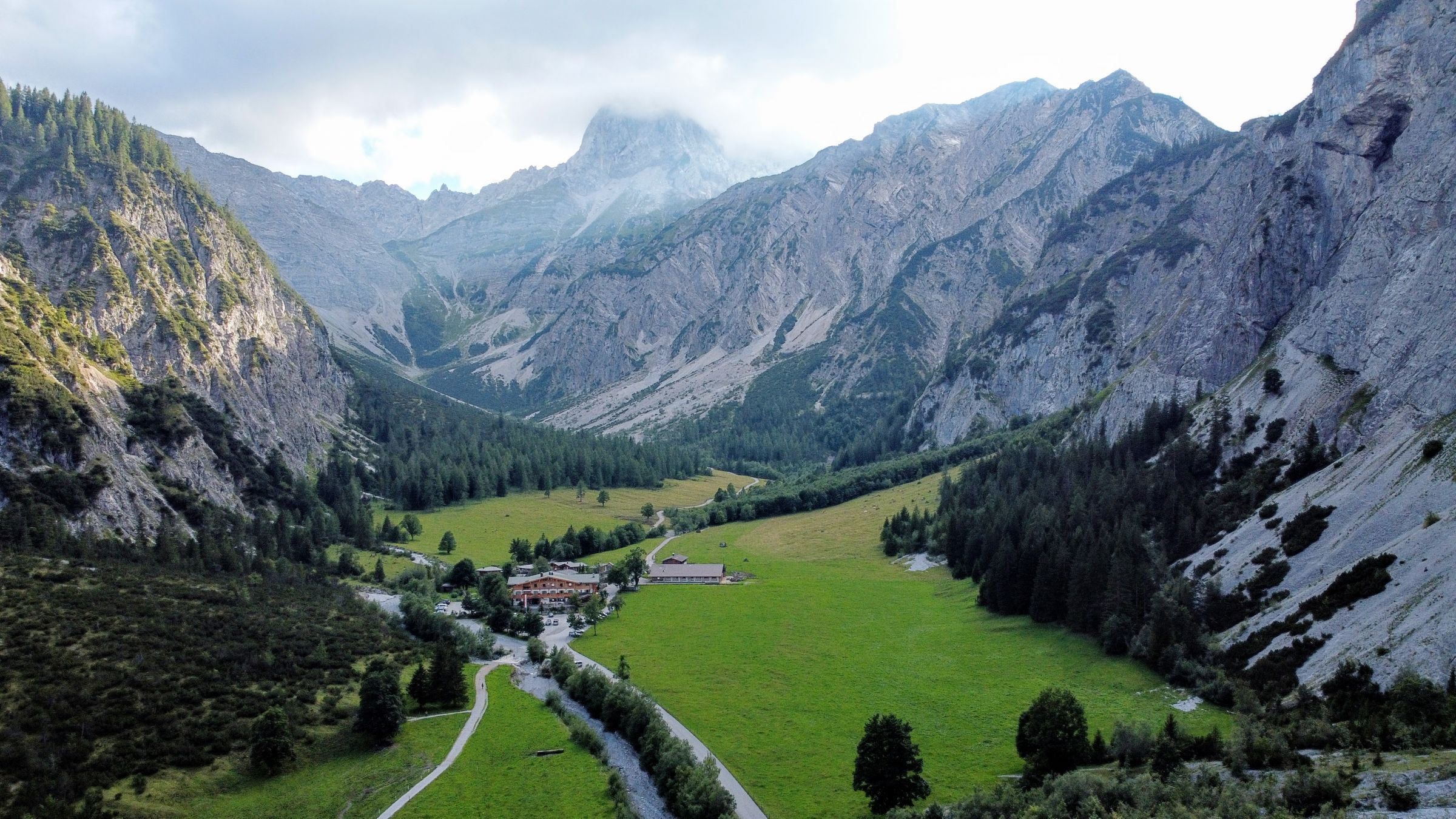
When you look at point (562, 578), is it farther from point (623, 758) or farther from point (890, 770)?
point (890, 770)

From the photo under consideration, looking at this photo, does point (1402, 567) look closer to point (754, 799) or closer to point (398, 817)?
point (754, 799)

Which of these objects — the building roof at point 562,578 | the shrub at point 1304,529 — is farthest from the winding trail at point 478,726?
the shrub at point 1304,529

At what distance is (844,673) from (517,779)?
33102 millimetres

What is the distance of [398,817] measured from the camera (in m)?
55.1

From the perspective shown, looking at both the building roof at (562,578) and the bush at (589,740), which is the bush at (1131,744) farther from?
the building roof at (562,578)

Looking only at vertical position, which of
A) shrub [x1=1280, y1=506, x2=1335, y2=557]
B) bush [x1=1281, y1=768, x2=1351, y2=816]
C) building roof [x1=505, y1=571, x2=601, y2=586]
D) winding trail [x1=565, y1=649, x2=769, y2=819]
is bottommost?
winding trail [x1=565, y1=649, x2=769, y2=819]

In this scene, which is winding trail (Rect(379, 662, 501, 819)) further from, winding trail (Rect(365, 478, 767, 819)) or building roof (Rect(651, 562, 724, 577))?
building roof (Rect(651, 562, 724, 577))

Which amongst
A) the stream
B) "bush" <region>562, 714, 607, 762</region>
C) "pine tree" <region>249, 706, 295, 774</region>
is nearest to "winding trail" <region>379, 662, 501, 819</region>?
the stream

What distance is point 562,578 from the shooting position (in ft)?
420

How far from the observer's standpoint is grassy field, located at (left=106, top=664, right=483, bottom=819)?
54562 mm

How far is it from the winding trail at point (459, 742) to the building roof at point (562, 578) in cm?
3515

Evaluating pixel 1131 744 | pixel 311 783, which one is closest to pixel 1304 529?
pixel 1131 744

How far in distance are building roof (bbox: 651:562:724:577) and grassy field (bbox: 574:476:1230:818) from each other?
443 centimetres

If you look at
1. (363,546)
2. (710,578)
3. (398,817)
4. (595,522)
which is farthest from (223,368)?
(398,817)
